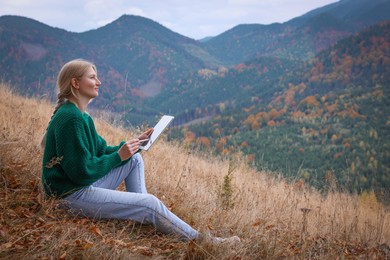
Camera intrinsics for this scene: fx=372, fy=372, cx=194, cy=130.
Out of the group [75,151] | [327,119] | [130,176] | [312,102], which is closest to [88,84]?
[75,151]

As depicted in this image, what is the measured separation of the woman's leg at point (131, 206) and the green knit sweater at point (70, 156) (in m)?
0.09

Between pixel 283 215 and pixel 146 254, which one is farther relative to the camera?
pixel 283 215

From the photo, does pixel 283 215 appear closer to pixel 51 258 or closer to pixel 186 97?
pixel 51 258

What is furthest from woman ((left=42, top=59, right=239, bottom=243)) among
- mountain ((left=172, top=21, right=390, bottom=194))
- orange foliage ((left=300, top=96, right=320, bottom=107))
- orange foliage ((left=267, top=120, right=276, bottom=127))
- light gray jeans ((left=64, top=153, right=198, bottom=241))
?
orange foliage ((left=300, top=96, right=320, bottom=107))

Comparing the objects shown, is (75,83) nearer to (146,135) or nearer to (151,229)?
(146,135)

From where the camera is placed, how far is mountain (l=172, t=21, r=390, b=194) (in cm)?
4841

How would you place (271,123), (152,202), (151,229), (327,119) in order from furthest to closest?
(271,123) → (327,119) → (151,229) → (152,202)

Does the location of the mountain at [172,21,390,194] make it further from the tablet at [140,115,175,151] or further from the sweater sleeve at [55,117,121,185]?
the sweater sleeve at [55,117,121,185]

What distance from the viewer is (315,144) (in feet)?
203

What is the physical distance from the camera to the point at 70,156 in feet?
7.53

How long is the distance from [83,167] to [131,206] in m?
0.43

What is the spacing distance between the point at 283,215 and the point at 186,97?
164m

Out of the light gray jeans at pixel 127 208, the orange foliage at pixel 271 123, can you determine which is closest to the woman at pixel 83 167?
the light gray jeans at pixel 127 208

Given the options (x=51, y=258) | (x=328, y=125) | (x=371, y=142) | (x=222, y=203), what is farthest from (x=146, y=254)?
(x=328, y=125)
